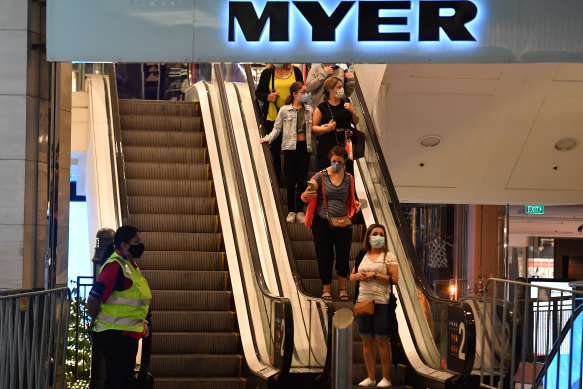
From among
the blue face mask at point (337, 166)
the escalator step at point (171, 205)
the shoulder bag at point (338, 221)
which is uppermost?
the blue face mask at point (337, 166)

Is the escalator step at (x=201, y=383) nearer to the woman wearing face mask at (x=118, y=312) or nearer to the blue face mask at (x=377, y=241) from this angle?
the blue face mask at (x=377, y=241)

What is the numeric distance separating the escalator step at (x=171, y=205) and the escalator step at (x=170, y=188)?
215 millimetres

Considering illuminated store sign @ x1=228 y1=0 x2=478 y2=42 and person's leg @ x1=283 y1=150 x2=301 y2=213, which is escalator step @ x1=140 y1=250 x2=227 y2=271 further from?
illuminated store sign @ x1=228 y1=0 x2=478 y2=42

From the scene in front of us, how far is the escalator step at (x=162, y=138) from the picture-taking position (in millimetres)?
12586

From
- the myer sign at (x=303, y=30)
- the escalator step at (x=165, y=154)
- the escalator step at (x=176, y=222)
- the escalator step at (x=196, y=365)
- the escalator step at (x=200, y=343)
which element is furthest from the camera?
the escalator step at (x=165, y=154)

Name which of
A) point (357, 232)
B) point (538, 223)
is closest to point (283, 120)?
point (357, 232)

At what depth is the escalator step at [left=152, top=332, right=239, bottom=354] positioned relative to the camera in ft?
30.6

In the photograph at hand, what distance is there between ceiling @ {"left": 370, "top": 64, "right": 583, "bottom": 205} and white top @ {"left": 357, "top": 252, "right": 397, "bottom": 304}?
4.25m

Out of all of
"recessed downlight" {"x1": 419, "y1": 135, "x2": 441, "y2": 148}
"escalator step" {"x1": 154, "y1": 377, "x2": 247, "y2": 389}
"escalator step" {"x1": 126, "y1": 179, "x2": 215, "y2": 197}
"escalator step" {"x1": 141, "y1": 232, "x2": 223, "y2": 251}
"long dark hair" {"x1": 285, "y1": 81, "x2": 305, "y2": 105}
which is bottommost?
"escalator step" {"x1": 154, "y1": 377, "x2": 247, "y2": 389}

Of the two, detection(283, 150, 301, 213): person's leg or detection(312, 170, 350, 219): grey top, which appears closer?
detection(312, 170, 350, 219): grey top

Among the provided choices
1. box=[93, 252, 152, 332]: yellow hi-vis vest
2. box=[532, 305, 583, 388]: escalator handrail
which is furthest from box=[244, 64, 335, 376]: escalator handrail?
box=[93, 252, 152, 332]: yellow hi-vis vest

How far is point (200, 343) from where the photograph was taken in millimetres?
9359

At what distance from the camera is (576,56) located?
606 cm

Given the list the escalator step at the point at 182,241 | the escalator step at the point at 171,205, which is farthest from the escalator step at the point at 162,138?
the escalator step at the point at 182,241
